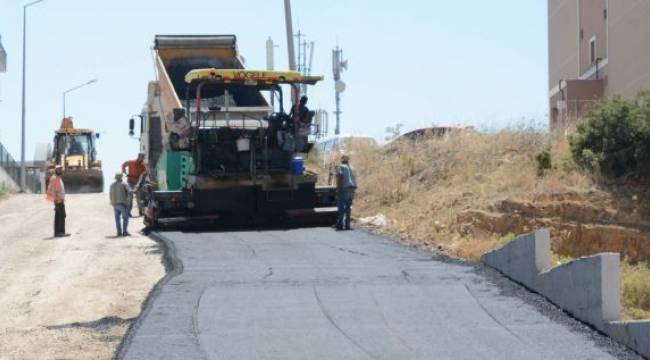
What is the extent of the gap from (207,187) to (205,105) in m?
1.74

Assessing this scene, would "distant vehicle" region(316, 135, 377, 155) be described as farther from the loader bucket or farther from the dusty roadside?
the loader bucket

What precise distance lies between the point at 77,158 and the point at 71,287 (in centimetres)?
3344

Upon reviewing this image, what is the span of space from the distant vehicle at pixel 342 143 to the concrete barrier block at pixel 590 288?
18697 mm

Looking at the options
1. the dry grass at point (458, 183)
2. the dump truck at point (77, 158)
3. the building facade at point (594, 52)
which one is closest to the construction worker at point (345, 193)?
the dry grass at point (458, 183)

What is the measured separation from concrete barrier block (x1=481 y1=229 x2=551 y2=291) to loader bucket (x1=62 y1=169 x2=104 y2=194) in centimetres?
3450

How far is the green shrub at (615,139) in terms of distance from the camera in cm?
2206

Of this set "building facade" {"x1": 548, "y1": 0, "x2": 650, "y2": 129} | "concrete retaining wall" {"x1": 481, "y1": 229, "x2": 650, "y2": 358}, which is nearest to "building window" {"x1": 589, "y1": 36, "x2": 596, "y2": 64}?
"building facade" {"x1": 548, "y1": 0, "x2": 650, "y2": 129}

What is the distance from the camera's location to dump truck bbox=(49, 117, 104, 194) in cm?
4938

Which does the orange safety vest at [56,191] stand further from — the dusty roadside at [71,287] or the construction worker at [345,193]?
the construction worker at [345,193]

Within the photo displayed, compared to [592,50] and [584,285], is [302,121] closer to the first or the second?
[584,285]

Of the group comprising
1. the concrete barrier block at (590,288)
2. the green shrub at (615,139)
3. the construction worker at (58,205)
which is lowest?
the concrete barrier block at (590,288)

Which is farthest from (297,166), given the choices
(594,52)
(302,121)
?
(594,52)

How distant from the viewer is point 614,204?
70.9ft

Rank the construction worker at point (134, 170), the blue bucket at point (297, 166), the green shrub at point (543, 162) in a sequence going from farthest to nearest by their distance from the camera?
the construction worker at point (134, 170) → the blue bucket at point (297, 166) → the green shrub at point (543, 162)
